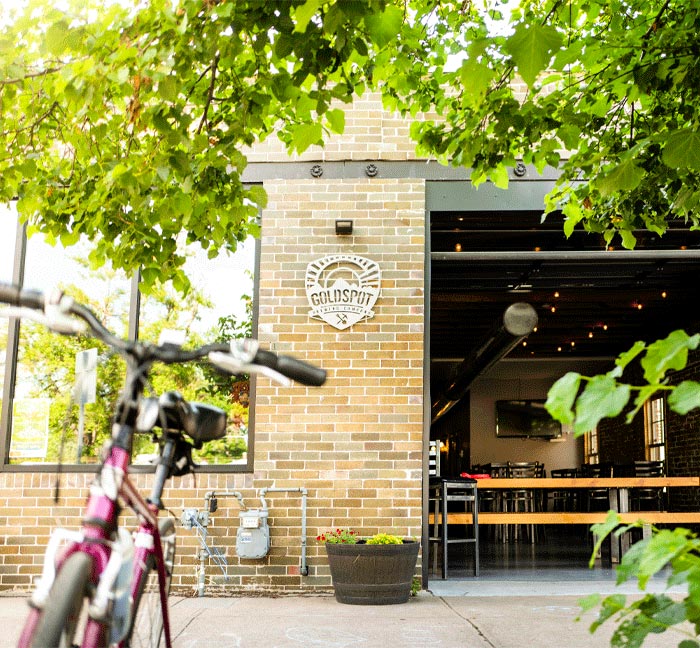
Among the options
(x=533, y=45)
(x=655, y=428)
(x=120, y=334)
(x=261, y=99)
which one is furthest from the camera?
(x=655, y=428)

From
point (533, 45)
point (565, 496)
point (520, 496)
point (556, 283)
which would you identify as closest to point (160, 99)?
point (533, 45)

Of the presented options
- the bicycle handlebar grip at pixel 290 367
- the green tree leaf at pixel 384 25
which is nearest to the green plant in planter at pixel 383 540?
the green tree leaf at pixel 384 25

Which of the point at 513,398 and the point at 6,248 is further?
the point at 513,398

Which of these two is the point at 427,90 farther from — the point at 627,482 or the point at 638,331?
the point at 638,331

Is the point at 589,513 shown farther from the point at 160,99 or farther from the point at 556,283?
the point at 160,99

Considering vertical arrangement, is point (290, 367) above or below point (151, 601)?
above

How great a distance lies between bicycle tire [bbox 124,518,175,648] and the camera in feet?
6.43

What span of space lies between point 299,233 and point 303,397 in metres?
1.34

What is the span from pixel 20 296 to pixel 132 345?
0.81 feet

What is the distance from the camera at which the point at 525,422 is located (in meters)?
19.2

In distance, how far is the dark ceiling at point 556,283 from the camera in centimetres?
771

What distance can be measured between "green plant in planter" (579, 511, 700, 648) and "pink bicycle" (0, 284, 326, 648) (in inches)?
28.8

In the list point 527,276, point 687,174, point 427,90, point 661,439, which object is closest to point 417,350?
point 427,90

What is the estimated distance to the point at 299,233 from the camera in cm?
688
